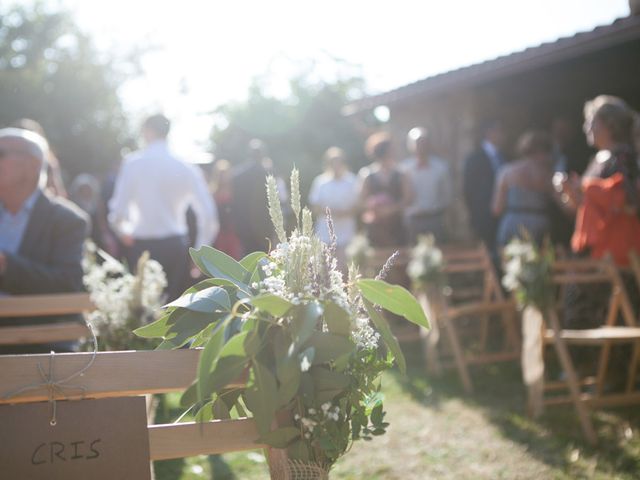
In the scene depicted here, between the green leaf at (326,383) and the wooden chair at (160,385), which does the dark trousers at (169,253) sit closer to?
the wooden chair at (160,385)

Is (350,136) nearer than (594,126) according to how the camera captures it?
No

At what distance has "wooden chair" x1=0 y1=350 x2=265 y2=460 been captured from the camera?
67.9 inches

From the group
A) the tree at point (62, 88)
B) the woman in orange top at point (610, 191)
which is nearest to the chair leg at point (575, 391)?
the woman in orange top at point (610, 191)

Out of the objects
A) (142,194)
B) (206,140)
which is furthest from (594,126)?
(206,140)

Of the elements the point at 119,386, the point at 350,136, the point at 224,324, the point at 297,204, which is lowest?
the point at 119,386

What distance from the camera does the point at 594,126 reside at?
534 centimetres

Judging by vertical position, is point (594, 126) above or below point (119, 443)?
above

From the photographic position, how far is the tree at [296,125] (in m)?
21.0

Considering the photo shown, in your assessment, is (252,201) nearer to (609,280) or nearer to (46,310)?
(609,280)

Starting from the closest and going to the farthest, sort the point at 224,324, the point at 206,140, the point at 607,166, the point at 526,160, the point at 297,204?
1. the point at 224,324
2. the point at 297,204
3. the point at 607,166
4. the point at 526,160
5. the point at 206,140

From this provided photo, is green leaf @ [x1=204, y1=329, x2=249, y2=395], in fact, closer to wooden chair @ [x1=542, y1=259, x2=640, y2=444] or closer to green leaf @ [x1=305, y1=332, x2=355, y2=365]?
green leaf @ [x1=305, y1=332, x2=355, y2=365]

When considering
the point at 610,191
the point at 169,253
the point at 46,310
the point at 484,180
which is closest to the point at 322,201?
the point at 484,180

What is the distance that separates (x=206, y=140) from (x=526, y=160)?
1945 centimetres

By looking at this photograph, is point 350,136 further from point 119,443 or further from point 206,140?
point 119,443
